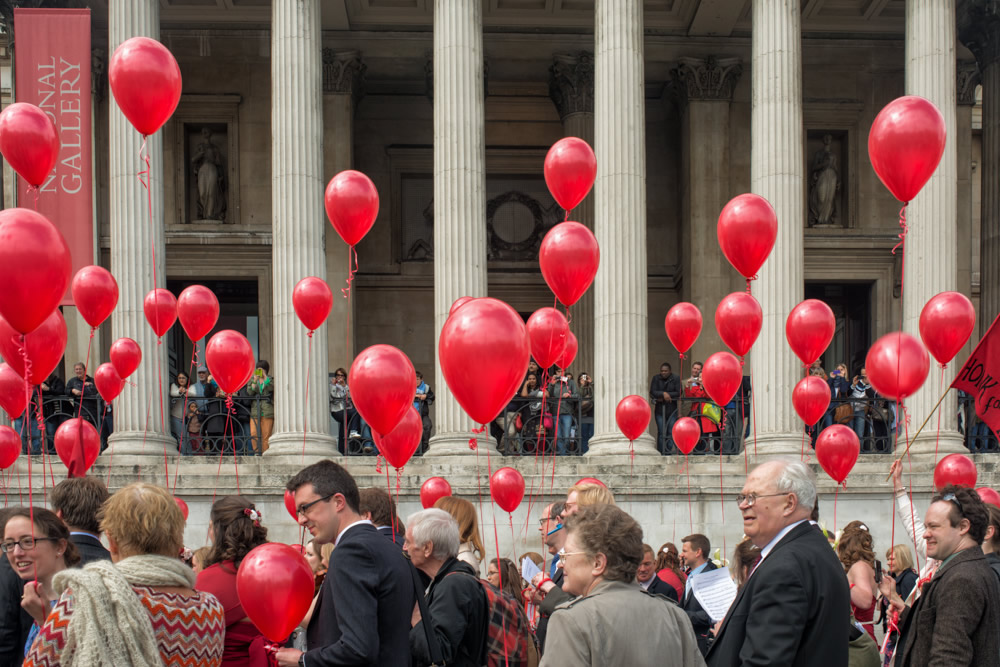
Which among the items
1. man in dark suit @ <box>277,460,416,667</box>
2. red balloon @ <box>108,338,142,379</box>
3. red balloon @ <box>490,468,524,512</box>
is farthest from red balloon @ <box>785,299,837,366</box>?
man in dark suit @ <box>277,460,416,667</box>

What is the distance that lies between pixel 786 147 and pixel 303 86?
9.11 metres

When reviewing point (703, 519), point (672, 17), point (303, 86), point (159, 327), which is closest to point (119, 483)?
point (159, 327)

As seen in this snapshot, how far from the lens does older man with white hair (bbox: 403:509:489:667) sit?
313 inches

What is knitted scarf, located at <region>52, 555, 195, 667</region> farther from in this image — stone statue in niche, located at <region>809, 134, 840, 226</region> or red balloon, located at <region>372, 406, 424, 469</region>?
stone statue in niche, located at <region>809, 134, 840, 226</region>

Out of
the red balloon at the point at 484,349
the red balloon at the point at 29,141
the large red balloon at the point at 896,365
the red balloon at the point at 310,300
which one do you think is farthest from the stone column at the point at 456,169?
the red balloon at the point at 484,349

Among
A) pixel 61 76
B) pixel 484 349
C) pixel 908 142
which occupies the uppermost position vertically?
pixel 61 76

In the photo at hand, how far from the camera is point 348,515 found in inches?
275

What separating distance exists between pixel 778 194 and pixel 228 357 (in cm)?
1223

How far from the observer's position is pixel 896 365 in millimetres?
15820

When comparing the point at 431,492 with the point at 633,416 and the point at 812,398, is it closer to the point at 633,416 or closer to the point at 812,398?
the point at 633,416

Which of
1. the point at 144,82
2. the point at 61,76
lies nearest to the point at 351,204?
the point at 144,82

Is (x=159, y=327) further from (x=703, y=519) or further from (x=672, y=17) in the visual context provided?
(x=672, y=17)

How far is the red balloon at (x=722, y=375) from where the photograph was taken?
18.9 m

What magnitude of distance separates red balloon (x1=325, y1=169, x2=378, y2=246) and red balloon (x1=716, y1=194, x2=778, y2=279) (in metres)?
4.06
